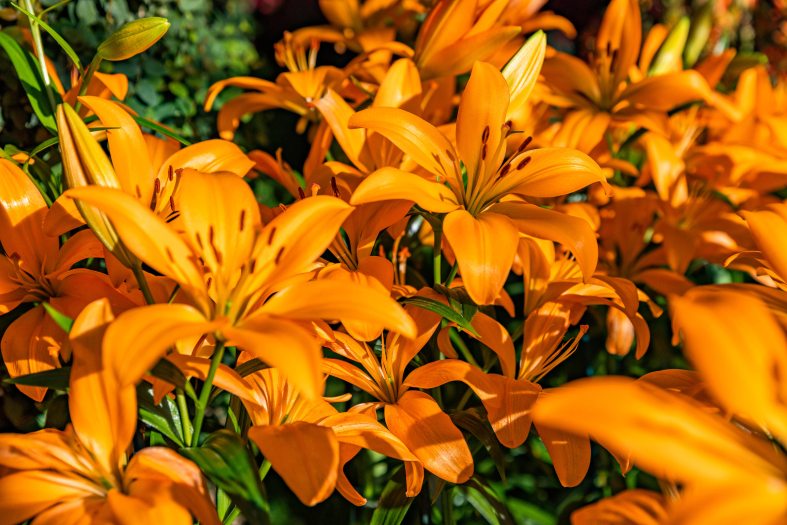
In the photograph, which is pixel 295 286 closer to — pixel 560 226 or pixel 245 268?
pixel 245 268

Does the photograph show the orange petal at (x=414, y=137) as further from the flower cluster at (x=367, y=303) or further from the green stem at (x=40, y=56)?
the green stem at (x=40, y=56)

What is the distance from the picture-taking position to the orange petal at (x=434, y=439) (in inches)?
22.3

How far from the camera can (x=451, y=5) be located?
0.85 metres

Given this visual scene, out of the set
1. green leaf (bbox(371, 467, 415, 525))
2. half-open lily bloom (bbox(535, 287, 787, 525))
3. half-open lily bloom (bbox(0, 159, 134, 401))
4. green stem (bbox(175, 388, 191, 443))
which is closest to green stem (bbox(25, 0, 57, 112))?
half-open lily bloom (bbox(0, 159, 134, 401))

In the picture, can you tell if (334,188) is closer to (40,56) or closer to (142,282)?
(142,282)

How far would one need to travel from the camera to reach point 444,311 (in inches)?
23.0

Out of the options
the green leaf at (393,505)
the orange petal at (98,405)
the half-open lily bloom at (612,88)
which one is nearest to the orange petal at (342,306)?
the orange petal at (98,405)

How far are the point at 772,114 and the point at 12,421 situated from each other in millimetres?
1103

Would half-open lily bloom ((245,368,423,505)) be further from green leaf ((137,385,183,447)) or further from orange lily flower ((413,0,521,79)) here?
orange lily flower ((413,0,521,79))

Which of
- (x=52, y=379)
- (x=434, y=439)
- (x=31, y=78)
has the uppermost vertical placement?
(x=31, y=78)

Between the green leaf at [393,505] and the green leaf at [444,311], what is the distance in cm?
16

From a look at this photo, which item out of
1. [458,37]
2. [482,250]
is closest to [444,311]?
[482,250]

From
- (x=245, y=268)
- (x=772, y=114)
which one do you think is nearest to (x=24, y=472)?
(x=245, y=268)

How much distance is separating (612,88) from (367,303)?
0.64m
